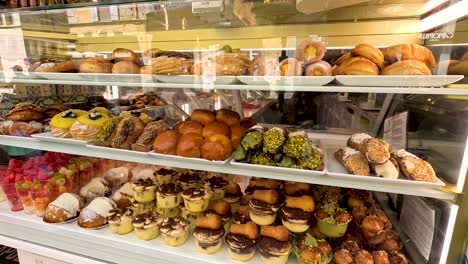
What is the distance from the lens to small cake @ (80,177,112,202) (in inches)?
65.2

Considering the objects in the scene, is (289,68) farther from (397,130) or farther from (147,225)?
(147,225)

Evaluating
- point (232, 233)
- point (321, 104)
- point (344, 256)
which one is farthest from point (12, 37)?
point (344, 256)

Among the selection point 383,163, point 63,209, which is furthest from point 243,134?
point 63,209

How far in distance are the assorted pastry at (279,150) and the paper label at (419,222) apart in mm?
461

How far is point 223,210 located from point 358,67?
0.92m

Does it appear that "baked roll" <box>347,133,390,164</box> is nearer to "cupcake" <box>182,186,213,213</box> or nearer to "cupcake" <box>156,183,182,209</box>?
"cupcake" <box>182,186,213,213</box>

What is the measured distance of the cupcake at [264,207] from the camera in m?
1.23

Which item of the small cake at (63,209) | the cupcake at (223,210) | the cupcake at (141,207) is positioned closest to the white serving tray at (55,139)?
the small cake at (63,209)

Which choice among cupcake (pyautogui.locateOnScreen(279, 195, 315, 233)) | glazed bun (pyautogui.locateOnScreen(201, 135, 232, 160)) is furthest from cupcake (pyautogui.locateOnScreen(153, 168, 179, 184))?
cupcake (pyautogui.locateOnScreen(279, 195, 315, 233))

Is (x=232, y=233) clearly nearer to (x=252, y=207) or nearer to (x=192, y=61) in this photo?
(x=252, y=207)

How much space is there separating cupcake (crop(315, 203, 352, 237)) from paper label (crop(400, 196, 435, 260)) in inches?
11.3

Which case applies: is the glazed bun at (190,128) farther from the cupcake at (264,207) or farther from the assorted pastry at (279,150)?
the cupcake at (264,207)

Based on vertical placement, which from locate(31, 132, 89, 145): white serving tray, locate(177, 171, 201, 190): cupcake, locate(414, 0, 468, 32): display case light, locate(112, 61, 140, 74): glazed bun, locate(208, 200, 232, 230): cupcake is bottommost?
locate(208, 200, 232, 230): cupcake

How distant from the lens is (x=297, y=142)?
3.69 feet
